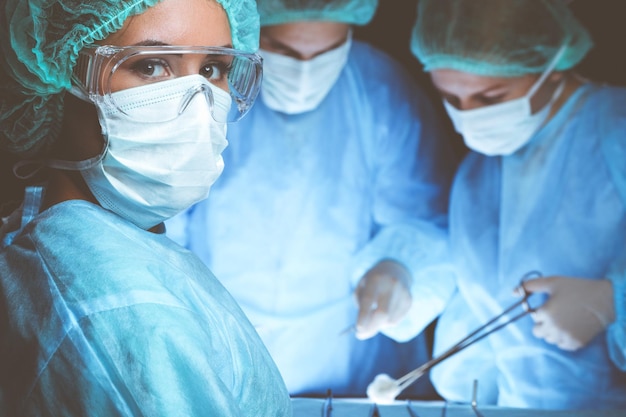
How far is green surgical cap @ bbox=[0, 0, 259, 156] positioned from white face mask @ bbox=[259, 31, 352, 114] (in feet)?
3.62

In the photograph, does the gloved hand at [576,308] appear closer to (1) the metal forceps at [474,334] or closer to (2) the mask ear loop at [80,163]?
(1) the metal forceps at [474,334]

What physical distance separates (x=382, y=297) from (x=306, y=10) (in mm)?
1102

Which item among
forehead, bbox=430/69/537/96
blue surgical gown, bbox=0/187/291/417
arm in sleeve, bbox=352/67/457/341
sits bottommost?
arm in sleeve, bbox=352/67/457/341

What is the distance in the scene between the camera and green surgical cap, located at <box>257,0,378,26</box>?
2273mm

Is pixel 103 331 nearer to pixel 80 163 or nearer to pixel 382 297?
pixel 80 163

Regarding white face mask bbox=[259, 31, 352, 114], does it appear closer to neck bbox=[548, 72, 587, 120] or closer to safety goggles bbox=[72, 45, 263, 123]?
neck bbox=[548, 72, 587, 120]

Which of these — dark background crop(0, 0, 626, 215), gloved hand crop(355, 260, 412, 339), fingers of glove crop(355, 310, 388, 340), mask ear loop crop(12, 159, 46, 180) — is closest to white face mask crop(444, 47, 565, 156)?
dark background crop(0, 0, 626, 215)

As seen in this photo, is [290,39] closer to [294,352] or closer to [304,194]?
[304,194]

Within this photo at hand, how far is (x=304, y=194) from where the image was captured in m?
2.53

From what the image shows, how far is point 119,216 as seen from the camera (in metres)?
1.21

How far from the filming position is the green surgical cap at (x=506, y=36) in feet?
7.31

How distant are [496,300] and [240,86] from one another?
4.67ft

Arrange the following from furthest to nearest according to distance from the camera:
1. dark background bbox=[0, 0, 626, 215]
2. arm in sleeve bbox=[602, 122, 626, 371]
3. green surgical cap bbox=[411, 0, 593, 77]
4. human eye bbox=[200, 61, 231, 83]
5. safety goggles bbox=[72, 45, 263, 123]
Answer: green surgical cap bbox=[411, 0, 593, 77] → arm in sleeve bbox=[602, 122, 626, 371] → dark background bbox=[0, 0, 626, 215] → human eye bbox=[200, 61, 231, 83] → safety goggles bbox=[72, 45, 263, 123]

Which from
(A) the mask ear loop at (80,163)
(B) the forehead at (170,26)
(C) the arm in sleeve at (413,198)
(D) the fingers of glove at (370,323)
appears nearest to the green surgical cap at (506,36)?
(C) the arm in sleeve at (413,198)
